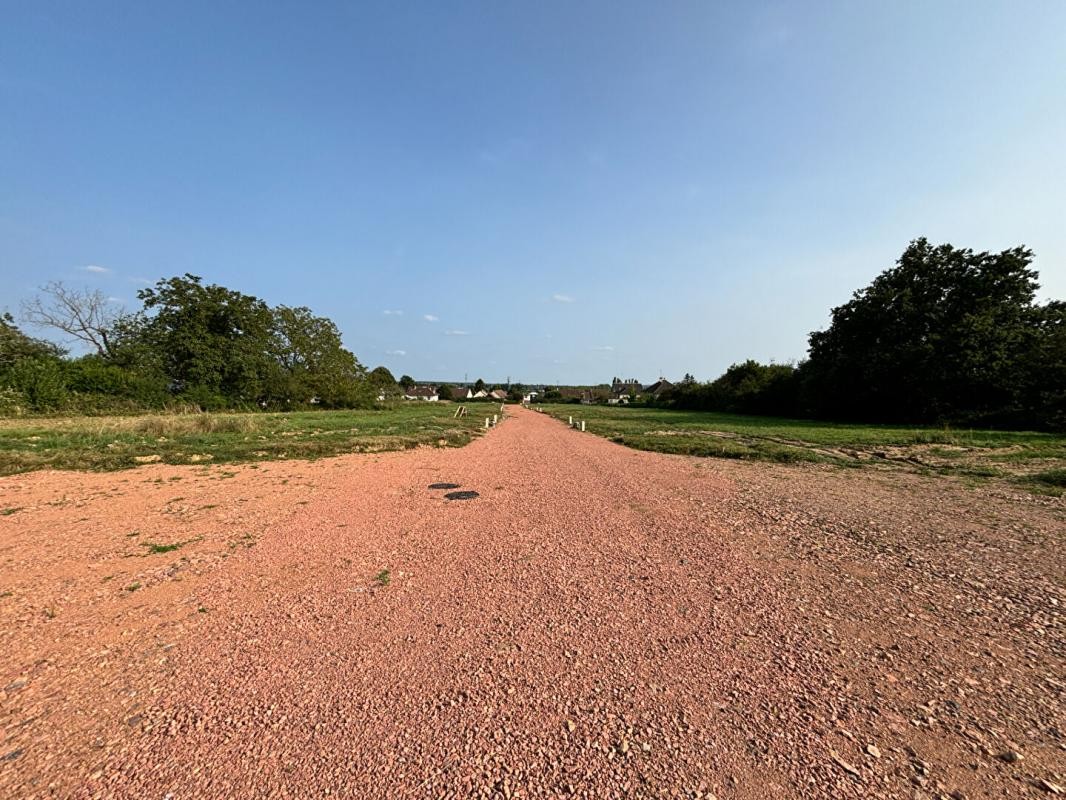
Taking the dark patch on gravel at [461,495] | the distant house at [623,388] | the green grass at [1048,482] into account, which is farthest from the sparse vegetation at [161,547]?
the distant house at [623,388]

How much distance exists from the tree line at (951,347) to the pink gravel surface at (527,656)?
96.0 ft

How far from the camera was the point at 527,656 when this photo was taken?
3436 millimetres

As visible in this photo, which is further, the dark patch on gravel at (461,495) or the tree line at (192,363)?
the tree line at (192,363)

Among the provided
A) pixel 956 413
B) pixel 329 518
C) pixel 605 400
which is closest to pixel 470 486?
pixel 329 518

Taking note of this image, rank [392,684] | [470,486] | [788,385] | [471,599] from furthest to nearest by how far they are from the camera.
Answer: [788,385] → [470,486] → [471,599] → [392,684]

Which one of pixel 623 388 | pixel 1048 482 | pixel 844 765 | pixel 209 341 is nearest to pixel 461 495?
pixel 844 765

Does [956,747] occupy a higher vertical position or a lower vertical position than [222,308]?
lower

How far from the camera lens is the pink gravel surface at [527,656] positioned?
2.37 m

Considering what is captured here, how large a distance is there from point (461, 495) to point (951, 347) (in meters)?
37.0

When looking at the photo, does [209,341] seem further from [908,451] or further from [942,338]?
[942,338]

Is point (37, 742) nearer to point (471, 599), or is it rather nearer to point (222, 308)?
point (471, 599)

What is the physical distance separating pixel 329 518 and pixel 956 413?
39.2 m

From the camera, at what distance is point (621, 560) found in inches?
216

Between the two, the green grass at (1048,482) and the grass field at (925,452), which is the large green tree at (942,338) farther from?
the green grass at (1048,482)
